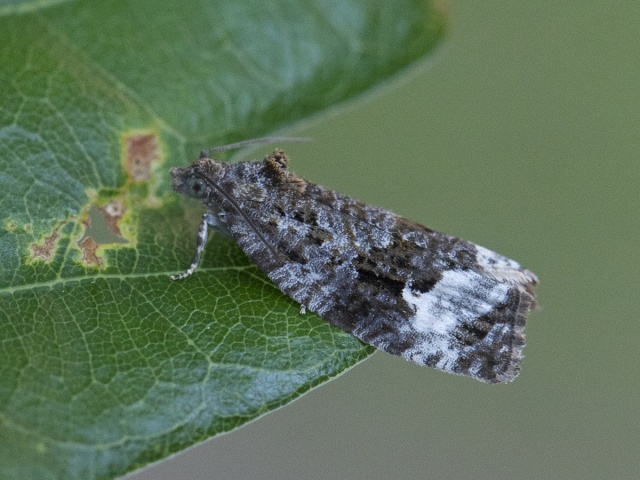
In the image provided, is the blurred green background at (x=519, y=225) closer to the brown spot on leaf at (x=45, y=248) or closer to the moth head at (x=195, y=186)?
the moth head at (x=195, y=186)

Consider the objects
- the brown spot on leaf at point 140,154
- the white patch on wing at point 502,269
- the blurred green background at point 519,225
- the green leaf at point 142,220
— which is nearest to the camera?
the green leaf at point 142,220

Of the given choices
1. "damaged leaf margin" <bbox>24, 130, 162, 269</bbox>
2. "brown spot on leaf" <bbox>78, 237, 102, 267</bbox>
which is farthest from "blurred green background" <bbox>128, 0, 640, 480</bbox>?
"brown spot on leaf" <bbox>78, 237, 102, 267</bbox>

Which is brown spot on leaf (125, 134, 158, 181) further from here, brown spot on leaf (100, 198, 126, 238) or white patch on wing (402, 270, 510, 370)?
white patch on wing (402, 270, 510, 370)

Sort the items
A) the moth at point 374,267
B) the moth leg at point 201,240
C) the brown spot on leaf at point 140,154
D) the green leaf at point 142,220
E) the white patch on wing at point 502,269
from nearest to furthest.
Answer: the green leaf at point 142,220 → the moth leg at point 201,240 → the brown spot on leaf at point 140,154 → the moth at point 374,267 → the white patch on wing at point 502,269

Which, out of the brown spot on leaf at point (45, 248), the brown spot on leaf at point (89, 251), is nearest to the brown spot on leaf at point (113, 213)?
the brown spot on leaf at point (89, 251)

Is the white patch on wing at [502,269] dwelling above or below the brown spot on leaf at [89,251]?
above

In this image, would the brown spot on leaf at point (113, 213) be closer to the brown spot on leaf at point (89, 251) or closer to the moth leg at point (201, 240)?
the brown spot on leaf at point (89, 251)

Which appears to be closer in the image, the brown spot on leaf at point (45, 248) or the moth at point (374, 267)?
the brown spot on leaf at point (45, 248)

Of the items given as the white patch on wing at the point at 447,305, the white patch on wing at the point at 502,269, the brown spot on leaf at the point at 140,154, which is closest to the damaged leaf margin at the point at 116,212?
the brown spot on leaf at the point at 140,154
